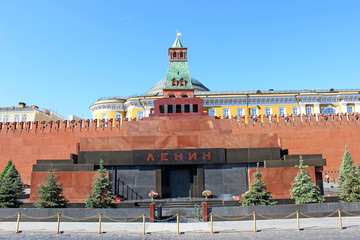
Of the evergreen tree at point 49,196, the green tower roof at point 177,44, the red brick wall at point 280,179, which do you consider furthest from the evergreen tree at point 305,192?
the green tower roof at point 177,44

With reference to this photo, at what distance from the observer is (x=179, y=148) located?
17.8 metres

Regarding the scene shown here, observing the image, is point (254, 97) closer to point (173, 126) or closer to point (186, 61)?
point (186, 61)

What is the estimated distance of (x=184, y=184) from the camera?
680 inches

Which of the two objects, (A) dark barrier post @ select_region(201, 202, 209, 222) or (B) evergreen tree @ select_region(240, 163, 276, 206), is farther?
(B) evergreen tree @ select_region(240, 163, 276, 206)

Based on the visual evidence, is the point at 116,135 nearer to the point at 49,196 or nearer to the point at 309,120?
the point at 49,196

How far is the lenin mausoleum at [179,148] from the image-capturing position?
54.5 feet

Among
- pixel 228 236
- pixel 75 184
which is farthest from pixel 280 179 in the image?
pixel 75 184

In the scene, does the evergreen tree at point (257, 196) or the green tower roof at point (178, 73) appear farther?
the green tower roof at point (178, 73)

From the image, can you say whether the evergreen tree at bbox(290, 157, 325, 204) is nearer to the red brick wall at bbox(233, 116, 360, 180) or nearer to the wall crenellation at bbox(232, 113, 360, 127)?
the red brick wall at bbox(233, 116, 360, 180)

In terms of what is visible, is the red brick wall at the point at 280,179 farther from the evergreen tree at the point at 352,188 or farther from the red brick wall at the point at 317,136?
the red brick wall at the point at 317,136

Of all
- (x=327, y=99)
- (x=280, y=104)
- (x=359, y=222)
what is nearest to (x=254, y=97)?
(x=280, y=104)

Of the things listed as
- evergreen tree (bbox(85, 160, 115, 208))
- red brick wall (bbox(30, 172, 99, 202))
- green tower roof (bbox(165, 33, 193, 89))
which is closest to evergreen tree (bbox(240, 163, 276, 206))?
evergreen tree (bbox(85, 160, 115, 208))

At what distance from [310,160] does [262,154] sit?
262 cm

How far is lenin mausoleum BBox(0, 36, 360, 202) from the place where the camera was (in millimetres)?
16625
